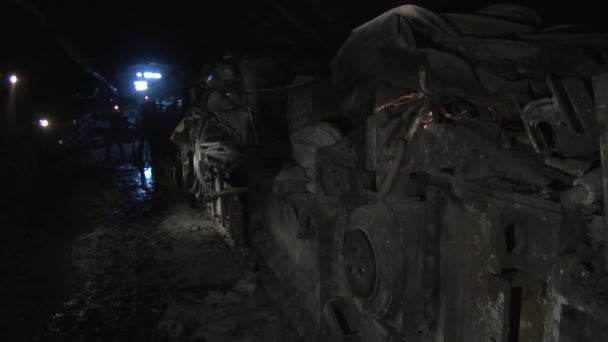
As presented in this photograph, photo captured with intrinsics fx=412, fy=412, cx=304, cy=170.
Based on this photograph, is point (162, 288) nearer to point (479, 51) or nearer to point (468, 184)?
point (468, 184)

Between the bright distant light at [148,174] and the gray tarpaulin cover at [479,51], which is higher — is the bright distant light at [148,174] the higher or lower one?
the lower one

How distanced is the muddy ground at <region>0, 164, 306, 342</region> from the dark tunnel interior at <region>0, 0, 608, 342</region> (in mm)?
43

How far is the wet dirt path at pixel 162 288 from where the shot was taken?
5.12 m

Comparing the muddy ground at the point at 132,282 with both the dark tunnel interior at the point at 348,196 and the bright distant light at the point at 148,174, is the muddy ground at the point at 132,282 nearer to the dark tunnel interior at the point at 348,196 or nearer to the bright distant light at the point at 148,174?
the dark tunnel interior at the point at 348,196

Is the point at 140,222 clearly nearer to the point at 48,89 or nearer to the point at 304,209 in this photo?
the point at 304,209

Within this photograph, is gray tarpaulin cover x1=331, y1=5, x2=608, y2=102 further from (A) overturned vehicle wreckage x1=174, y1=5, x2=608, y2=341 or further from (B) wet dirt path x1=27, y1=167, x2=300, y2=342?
(B) wet dirt path x1=27, y1=167, x2=300, y2=342

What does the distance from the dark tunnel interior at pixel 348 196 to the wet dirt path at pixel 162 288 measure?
0.04m

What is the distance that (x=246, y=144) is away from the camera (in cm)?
752

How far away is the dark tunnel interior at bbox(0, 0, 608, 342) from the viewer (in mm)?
1990

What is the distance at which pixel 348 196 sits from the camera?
144 inches

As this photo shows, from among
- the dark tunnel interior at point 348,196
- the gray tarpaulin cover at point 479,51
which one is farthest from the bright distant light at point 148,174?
the gray tarpaulin cover at point 479,51

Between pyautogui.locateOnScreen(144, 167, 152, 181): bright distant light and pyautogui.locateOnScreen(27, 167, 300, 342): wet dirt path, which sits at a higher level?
pyautogui.locateOnScreen(144, 167, 152, 181): bright distant light

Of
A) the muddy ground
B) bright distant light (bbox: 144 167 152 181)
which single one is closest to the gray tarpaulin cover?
the muddy ground

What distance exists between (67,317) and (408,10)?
5613 millimetres
